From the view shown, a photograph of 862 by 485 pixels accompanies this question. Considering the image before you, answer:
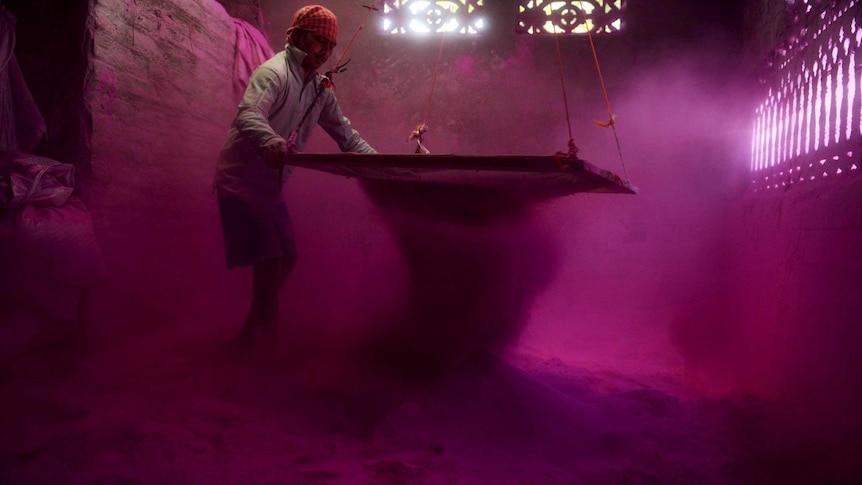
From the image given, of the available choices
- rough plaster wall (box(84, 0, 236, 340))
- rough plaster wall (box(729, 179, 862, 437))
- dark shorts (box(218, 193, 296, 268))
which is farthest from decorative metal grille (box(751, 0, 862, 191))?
rough plaster wall (box(84, 0, 236, 340))

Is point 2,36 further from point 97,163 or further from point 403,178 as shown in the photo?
point 403,178

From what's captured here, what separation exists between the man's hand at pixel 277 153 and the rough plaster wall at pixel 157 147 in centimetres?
120

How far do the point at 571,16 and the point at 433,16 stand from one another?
1.15m

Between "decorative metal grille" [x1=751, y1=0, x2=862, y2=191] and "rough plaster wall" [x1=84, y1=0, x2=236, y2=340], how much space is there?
3.65 meters

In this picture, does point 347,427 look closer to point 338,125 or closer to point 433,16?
point 338,125

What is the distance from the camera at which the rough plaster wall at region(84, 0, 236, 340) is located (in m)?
2.97

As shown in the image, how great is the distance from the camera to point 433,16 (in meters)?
4.56

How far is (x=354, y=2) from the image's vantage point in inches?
182

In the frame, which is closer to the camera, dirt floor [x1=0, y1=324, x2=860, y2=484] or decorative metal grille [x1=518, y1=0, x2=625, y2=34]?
dirt floor [x1=0, y1=324, x2=860, y2=484]

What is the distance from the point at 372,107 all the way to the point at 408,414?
9.95 feet

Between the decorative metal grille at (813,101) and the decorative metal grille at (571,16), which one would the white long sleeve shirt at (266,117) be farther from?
the decorative metal grille at (813,101)

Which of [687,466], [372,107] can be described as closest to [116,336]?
[372,107]

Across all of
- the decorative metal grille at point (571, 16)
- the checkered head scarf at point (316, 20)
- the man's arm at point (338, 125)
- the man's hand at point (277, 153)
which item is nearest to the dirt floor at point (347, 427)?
the man's hand at point (277, 153)

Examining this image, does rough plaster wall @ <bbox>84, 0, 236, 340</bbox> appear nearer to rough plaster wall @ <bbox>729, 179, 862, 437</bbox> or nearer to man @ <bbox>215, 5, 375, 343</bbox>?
man @ <bbox>215, 5, 375, 343</bbox>
